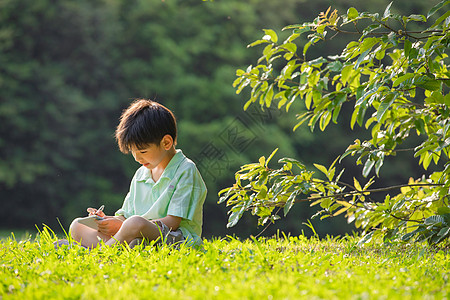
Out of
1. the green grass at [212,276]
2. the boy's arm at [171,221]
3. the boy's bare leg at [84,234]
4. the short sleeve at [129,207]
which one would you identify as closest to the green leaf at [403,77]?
the green grass at [212,276]

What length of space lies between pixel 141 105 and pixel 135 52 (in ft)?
21.2

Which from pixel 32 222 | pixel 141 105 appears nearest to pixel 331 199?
pixel 141 105

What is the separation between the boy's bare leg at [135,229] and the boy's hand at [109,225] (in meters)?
0.19

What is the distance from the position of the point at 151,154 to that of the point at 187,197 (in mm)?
299

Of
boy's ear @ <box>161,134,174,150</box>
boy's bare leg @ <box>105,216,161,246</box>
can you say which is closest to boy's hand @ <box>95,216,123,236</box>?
boy's bare leg @ <box>105,216,161,246</box>

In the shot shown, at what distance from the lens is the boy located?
2172mm

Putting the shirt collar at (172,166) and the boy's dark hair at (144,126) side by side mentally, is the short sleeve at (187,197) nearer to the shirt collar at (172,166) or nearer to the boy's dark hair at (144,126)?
the shirt collar at (172,166)

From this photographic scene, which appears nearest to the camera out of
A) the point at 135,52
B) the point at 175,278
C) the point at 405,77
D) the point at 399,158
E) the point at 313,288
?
the point at 313,288

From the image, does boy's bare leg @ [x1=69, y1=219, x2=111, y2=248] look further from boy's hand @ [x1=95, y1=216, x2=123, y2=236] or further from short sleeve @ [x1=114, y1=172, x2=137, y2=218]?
short sleeve @ [x1=114, y1=172, x2=137, y2=218]

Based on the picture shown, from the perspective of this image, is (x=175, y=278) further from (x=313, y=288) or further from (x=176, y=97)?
(x=176, y=97)

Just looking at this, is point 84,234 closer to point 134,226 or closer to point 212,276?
point 134,226

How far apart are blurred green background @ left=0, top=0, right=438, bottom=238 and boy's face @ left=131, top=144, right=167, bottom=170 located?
17.2ft

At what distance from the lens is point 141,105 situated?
2.42 metres

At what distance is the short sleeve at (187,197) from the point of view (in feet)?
7.11
